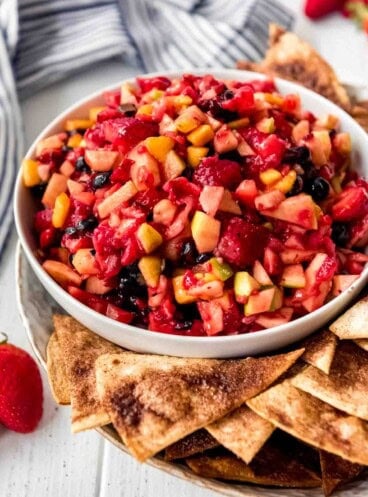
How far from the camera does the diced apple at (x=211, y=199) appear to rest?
2416mm

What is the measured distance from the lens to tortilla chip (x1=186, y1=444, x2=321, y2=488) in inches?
86.5

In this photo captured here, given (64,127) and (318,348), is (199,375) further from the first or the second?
(64,127)

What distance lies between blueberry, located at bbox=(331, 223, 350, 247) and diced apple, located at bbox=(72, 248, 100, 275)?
0.86 m

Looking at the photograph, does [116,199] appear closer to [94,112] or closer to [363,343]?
[94,112]

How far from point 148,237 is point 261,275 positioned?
15.6 inches

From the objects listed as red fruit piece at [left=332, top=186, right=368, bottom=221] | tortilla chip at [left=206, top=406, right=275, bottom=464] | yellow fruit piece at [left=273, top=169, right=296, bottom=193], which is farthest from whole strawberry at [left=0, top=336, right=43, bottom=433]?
red fruit piece at [left=332, top=186, right=368, bottom=221]

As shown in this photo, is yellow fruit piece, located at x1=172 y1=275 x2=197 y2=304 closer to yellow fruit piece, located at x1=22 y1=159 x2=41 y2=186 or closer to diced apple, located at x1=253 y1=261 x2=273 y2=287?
diced apple, located at x1=253 y1=261 x2=273 y2=287

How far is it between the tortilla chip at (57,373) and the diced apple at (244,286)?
0.62 metres

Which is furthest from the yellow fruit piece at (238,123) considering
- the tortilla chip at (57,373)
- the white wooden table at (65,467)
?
the white wooden table at (65,467)

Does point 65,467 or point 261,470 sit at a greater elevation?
point 261,470

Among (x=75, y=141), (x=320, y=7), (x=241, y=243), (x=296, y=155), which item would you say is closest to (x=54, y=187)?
(x=75, y=141)

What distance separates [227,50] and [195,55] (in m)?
0.18

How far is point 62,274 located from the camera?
8.44 feet

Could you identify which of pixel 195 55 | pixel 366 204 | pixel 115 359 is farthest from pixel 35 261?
pixel 195 55
